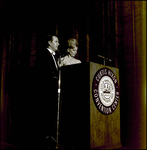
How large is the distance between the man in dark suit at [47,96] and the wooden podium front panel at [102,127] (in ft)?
1.78

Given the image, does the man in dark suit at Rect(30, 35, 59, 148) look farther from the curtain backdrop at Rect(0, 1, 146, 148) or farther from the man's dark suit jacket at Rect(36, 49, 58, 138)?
the curtain backdrop at Rect(0, 1, 146, 148)

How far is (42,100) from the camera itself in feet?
9.89

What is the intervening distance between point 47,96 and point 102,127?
903 millimetres

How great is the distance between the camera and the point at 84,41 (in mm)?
3957

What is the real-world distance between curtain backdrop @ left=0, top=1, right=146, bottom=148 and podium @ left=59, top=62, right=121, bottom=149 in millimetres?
443

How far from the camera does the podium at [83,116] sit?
2324 millimetres

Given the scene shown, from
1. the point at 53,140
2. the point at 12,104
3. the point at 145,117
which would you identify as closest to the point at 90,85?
the point at 53,140

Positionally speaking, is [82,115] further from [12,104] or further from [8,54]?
[8,54]

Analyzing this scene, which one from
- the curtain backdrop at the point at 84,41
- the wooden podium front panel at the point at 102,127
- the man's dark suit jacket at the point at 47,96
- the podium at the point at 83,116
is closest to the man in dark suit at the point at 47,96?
the man's dark suit jacket at the point at 47,96

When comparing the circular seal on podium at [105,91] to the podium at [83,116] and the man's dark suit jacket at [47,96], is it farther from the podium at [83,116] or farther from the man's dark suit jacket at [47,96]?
the man's dark suit jacket at [47,96]

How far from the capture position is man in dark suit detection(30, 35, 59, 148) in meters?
2.70

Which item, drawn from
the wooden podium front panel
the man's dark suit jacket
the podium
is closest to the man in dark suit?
the man's dark suit jacket

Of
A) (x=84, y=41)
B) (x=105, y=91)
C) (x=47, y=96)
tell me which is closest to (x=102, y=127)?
(x=105, y=91)

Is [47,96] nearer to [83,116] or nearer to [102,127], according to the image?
[83,116]
